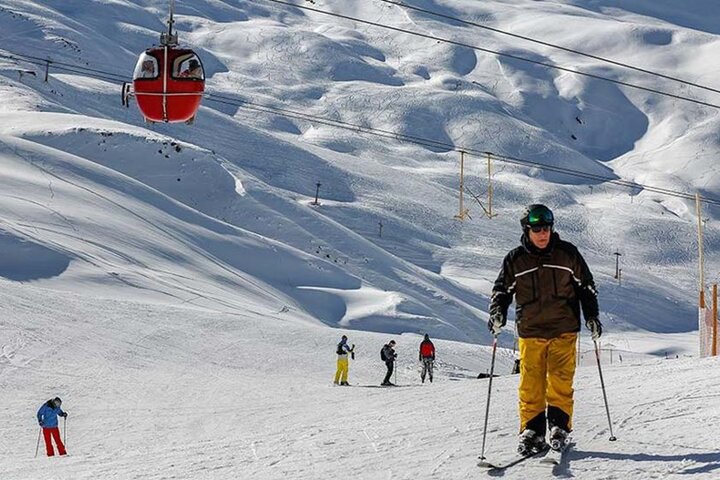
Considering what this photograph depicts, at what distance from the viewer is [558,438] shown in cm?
847

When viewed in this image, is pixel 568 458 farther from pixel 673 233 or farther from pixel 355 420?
pixel 673 233

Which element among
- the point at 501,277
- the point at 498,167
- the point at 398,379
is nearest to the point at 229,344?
the point at 398,379

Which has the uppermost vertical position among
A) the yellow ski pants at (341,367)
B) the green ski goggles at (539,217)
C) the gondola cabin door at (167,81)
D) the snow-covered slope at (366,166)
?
the snow-covered slope at (366,166)

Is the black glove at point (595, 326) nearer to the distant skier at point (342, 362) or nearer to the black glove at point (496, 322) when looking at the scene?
the black glove at point (496, 322)

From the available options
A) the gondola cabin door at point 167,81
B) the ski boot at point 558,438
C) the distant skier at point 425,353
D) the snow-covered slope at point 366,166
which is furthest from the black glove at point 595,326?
the snow-covered slope at point 366,166

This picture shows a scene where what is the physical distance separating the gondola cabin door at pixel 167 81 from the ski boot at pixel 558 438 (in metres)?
10.1

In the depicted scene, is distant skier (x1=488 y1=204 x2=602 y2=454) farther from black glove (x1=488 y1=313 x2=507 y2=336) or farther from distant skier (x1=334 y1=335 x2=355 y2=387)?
distant skier (x1=334 y1=335 x2=355 y2=387)

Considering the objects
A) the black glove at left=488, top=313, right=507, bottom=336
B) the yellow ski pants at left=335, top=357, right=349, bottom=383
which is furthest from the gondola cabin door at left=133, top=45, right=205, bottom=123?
the yellow ski pants at left=335, top=357, right=349, bottom=383

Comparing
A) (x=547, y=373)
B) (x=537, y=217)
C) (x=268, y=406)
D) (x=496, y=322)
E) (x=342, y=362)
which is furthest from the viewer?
(x=342, y=362)

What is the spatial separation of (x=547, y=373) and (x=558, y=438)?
50 centimetres

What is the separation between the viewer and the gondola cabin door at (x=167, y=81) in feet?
56.6

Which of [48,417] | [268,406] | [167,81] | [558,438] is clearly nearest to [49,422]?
[48,417]

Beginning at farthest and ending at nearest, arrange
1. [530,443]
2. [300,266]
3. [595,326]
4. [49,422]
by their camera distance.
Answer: [300,266] → [49,422] → [595,326] → [530,443]

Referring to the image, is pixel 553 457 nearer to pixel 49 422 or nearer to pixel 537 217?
pixel 537 217
